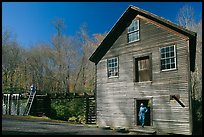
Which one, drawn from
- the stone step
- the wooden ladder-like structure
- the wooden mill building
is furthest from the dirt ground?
the wooden ladder-like structure

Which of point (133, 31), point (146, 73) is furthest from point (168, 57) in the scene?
point (133, 31)

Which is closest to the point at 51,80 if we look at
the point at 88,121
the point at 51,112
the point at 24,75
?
the point at 24,75

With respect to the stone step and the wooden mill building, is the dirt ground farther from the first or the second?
the wooden mill building

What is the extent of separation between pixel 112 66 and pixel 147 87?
Result: 12.6ft

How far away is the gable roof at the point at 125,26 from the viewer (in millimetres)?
17266

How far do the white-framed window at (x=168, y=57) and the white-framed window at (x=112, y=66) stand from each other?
418 centimetres

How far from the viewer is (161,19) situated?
18078mm

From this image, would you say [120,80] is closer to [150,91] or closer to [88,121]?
[150,91]

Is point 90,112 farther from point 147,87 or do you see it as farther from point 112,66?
point 147,87

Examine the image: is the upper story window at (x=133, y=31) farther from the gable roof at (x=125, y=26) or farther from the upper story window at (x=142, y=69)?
the upper story window at (x=142, y=69)

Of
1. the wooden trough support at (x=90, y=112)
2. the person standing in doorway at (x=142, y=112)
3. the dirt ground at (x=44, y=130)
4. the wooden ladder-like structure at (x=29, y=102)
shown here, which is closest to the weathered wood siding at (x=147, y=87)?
the person standing in doorway at (x=142, y=112)

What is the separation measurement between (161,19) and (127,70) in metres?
4.51

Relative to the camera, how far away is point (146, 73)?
1930 cm

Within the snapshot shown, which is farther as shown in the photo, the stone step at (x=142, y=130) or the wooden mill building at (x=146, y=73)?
the stone step at (x=142, y=130)
